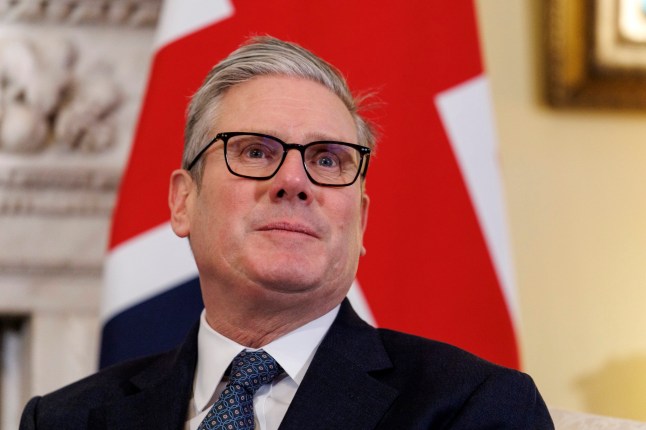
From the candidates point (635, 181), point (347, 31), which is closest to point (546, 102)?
point (635, 181)

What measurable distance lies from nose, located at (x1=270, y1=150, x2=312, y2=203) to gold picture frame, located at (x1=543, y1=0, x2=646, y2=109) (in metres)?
1.49

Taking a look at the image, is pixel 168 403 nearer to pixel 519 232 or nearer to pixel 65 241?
pixel 65 241

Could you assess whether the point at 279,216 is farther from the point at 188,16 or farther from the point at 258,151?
the point at 188,16

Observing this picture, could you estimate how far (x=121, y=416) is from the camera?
5.30 feet

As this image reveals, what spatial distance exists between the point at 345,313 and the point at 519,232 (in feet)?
4.38

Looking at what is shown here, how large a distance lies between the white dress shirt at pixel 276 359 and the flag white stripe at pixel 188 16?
36.9 inches

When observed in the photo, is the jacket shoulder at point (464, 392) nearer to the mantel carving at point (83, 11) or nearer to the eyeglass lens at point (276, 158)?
the eyeglass lens at point (276, 158)

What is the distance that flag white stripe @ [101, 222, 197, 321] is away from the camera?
2240 mm

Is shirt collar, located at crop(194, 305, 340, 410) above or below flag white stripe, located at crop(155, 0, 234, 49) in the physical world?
below

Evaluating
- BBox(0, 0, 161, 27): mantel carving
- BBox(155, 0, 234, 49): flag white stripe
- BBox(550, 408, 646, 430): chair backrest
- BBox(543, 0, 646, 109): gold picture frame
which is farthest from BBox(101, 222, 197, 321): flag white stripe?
BBox(543, 0, 646, 109): gold picture frame

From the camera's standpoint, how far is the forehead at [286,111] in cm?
155

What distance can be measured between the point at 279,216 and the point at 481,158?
0.94 metres

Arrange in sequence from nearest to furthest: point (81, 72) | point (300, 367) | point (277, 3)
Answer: point (300, 367) → point (277, 3) → point (81, 72)

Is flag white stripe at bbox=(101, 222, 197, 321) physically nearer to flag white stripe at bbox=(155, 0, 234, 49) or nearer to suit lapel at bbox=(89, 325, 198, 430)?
flag white stripe at bbox=(155, 0, 234, 49)
